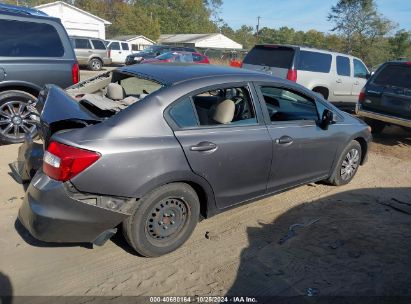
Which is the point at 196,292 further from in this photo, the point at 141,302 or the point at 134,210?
the point at 134,210

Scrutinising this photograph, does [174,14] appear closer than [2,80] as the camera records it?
No

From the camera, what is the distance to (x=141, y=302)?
2945mm

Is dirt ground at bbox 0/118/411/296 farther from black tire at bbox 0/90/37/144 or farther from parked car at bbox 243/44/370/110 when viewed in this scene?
parked car at bbox 243/44/370/110

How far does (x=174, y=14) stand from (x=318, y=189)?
261 feet

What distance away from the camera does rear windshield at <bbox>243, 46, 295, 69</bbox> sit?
9.65 m

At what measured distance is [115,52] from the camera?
30422 mm

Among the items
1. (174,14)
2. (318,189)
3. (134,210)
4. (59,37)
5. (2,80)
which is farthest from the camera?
(174,14)

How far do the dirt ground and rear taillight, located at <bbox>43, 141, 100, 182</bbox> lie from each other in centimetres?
86

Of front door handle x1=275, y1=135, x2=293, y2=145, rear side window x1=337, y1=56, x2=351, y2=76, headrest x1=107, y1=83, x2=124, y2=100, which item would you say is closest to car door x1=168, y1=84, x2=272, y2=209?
front door handle x1=275, y1=135, x2=293, y2=145

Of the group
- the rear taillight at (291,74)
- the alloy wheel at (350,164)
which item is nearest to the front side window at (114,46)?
the rear taillight at (291,74)

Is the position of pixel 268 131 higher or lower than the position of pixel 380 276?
higher

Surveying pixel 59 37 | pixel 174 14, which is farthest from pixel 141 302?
pixel 174 14

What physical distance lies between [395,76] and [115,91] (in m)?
6.30

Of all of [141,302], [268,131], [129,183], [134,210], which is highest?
[268,131]
